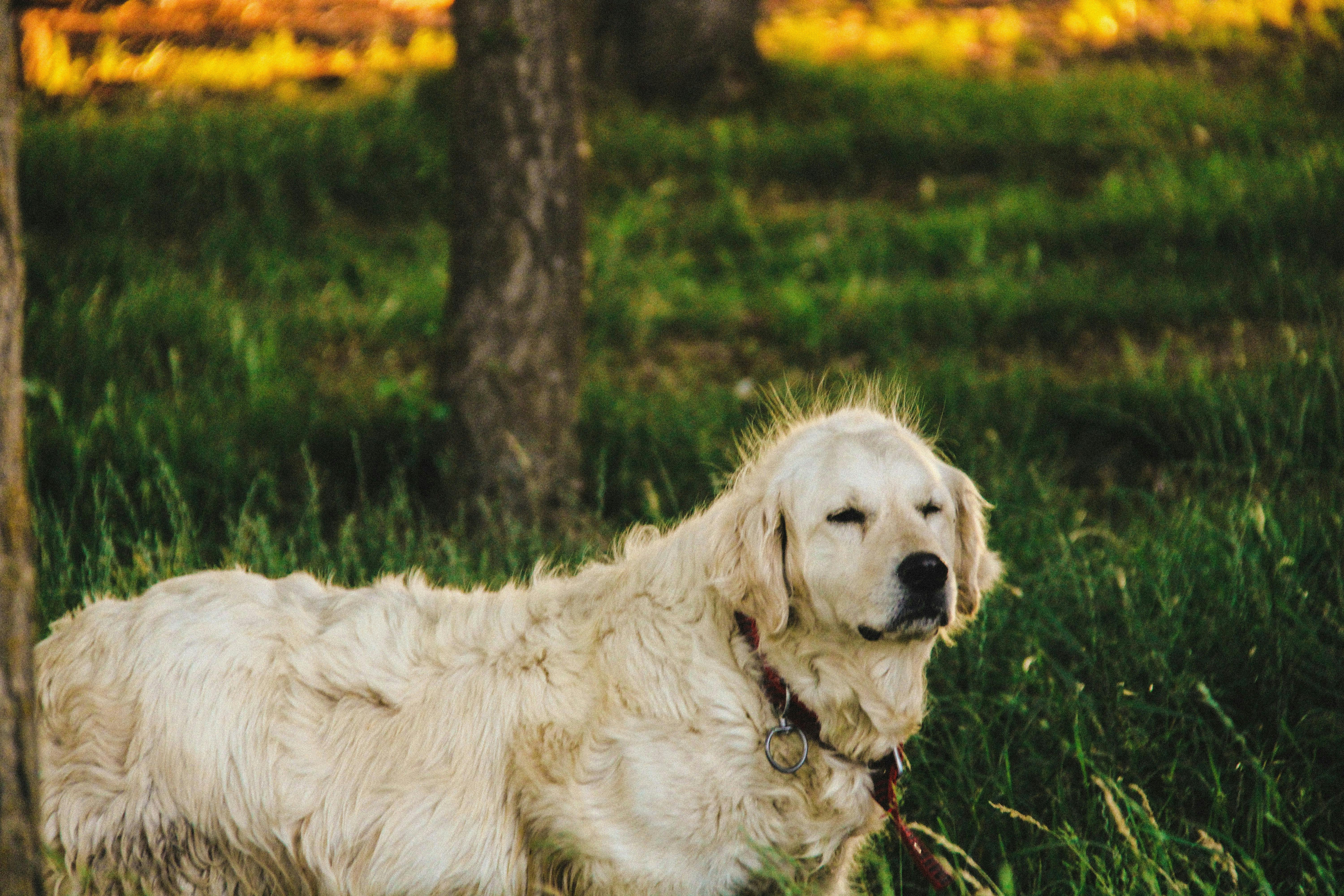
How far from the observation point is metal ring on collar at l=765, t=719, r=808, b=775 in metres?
2.66

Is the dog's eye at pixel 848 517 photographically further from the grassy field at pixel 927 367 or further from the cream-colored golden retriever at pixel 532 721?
the grassy field at pixel 927 367

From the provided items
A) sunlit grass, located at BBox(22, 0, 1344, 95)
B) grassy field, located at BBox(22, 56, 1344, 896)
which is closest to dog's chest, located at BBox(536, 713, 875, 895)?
grassy field, located at BBox(22, 56, 1344, 896)

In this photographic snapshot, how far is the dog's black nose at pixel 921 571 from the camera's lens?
2553mm

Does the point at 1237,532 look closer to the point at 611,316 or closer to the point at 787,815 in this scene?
the point at 787,815

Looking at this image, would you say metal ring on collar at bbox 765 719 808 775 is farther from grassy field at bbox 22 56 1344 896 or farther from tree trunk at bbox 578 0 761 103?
tree trunk at bbox 578 0 761 103

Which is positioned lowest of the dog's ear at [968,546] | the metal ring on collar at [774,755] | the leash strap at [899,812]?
the leash strap at [899,812]

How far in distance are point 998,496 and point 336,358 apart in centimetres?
359

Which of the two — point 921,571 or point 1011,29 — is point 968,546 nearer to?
point 921,571

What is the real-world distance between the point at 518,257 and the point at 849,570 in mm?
2525

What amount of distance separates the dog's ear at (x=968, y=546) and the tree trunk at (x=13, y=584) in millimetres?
1993

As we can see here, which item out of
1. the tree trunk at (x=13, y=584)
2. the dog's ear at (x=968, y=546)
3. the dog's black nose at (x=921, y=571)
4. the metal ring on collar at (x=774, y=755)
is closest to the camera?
the tree trunk at (x=13, y=584)

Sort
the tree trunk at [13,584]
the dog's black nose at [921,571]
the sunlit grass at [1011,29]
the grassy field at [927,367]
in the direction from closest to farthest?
1. the tree trunk at [13,584]
2. the dog's black nose at [921,571]
3. the grassy field at [927,367]
4. the sunlit grass at [1011,29]

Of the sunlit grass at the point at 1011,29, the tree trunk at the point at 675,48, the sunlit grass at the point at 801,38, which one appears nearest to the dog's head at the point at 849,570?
the sunlit grass at the point at 801,38

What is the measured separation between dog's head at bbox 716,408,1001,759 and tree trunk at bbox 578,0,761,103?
7340mm
